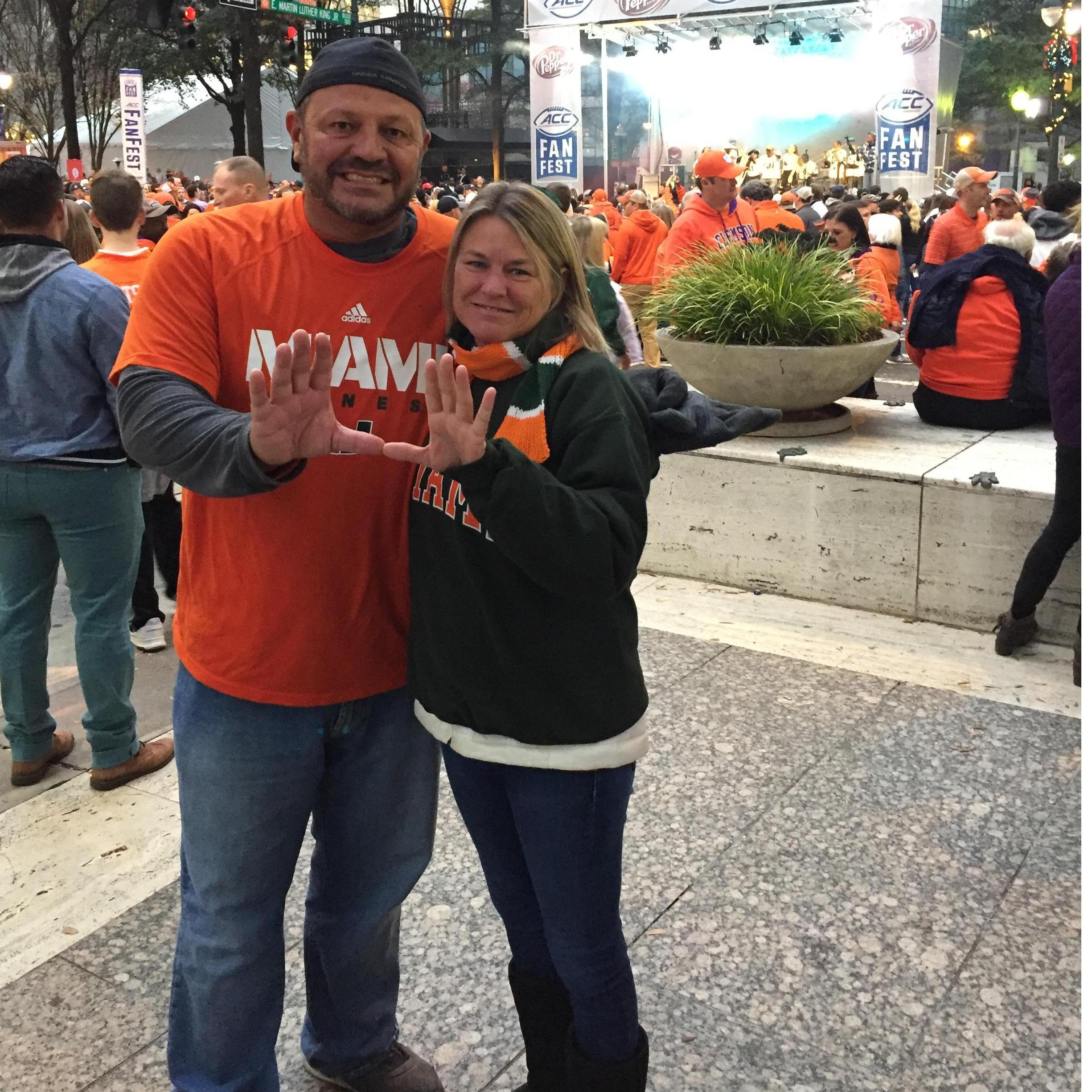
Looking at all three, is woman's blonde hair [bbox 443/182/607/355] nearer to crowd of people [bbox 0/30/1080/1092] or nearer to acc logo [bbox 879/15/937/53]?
crowd of people [bbox 0/30/1080/1092]

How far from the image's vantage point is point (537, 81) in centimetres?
2359

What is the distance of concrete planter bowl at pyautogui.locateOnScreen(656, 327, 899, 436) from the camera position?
599 centimetres

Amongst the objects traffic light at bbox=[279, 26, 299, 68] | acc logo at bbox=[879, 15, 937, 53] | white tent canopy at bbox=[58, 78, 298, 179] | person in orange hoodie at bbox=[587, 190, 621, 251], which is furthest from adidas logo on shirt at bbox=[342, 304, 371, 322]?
white tent canopy at bbox=[58, 78, 298, 179]

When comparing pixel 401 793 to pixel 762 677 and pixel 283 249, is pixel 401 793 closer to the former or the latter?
pixel 283 249

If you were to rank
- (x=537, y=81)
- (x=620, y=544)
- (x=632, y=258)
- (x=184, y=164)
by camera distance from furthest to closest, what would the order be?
(x=184, y=164)
(x=537, y=81)
(x=632, y=258)
(x=620, y=544)

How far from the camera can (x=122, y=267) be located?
5.38m

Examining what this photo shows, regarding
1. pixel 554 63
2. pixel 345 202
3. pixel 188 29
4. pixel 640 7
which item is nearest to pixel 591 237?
pixel 345 202

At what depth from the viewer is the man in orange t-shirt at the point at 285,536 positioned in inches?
86.4

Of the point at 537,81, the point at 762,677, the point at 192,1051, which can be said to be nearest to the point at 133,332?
the point at 192,1051

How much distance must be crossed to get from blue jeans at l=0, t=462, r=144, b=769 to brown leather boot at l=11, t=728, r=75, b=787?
0.02m

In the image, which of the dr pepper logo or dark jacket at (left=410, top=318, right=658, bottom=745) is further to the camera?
the dr pepper logo

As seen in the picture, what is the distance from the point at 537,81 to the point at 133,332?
23238 mm

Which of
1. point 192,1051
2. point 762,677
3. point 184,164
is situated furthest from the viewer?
point 184,164

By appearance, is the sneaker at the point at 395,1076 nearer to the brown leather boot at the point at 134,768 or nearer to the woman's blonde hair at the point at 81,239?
the brown leather boot at the point at 134,768
